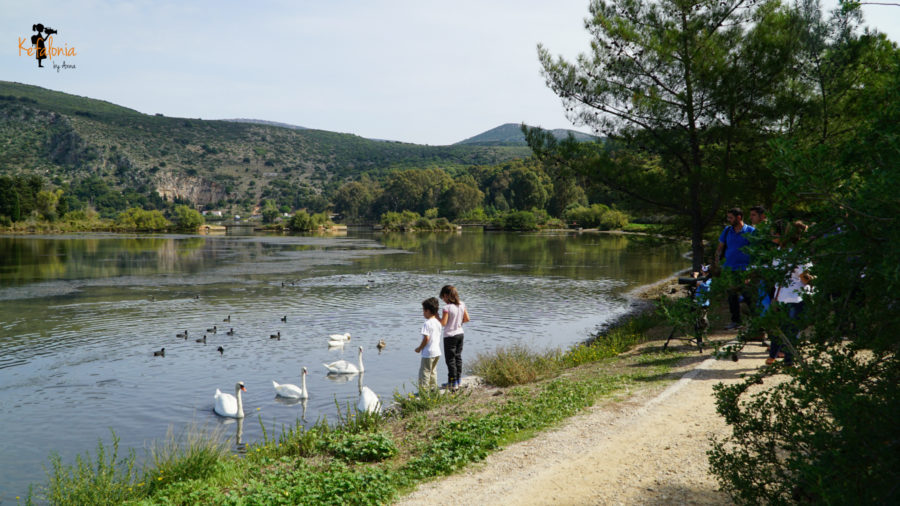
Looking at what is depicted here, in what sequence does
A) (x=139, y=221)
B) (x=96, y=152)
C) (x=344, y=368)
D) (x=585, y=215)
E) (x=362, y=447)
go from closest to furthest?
(x=362, y=447) < (x=344, y=368) < (x=139, y=221) < (x=585, y=215) < (x=96, y=152)

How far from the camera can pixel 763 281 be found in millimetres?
3783

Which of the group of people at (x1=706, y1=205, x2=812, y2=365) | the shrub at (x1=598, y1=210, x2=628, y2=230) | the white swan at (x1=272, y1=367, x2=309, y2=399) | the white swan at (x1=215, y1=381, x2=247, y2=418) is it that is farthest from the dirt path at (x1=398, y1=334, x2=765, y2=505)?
the shrub at (x1=598, y1=210, x2=628, y2=230)

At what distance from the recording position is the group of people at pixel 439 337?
10047 millimetres

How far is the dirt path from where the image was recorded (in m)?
5.13

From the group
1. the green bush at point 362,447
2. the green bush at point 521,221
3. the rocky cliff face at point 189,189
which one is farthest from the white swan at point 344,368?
the rocky cliff face at point 189,189

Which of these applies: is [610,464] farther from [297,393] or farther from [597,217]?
[597,217]

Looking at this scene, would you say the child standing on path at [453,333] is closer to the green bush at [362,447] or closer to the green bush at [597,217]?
the green bush at [362,447]

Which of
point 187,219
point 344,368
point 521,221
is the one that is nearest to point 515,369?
point 344,368

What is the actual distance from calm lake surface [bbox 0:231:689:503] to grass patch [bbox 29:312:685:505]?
200cm

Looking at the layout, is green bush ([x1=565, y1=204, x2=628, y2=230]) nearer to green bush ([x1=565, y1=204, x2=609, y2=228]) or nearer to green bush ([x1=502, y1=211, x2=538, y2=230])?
green bush ([x1=565, y1=204, x2=609, y2=228])

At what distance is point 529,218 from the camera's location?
111875 millimetres

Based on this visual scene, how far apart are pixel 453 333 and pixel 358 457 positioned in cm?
417

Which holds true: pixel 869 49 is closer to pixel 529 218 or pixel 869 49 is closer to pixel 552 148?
pixel 552 148

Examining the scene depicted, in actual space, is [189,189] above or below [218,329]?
above
